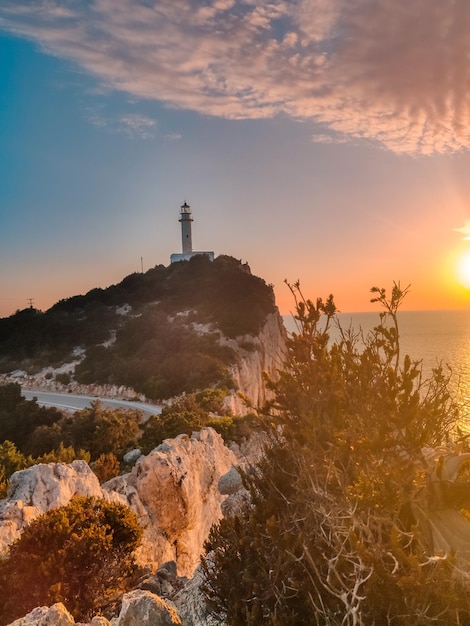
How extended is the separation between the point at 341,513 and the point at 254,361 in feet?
120

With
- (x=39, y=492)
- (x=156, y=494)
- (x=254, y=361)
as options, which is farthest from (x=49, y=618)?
(x=254, y=361)

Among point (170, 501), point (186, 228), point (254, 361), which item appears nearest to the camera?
point (170, 501)

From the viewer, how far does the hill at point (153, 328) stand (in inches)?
1484

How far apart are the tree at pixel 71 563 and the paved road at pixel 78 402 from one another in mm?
20687

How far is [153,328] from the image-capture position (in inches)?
1884

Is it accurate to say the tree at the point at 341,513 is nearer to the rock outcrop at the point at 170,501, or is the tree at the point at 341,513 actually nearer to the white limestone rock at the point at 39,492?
the white limestone rock at the point at 39,492

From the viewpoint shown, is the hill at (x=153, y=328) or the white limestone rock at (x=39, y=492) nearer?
the white limestone rock at (x=39, y=492)

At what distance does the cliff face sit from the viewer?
125 ft

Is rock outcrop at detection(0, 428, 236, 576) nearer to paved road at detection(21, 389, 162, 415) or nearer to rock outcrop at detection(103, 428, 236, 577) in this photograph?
rock outcrop at detection(103, 428, 236, 577)

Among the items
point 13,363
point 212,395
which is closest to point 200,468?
point 212,395

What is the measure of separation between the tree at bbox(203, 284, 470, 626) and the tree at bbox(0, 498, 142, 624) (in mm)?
2648

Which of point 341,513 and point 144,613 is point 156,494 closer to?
point 144,613

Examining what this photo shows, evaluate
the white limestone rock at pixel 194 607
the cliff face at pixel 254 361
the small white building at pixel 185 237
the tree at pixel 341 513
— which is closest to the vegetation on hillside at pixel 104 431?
the cliff face at pixel 254 361

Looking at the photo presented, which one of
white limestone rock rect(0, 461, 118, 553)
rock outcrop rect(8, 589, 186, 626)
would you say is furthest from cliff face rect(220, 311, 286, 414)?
rock outcrop rect(8, 589, 186, 626)
